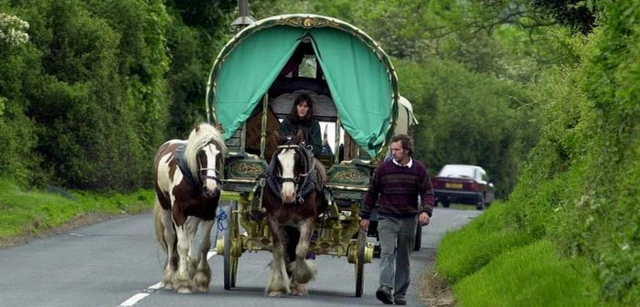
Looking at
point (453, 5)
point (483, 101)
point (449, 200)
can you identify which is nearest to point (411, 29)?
point (453, 5)

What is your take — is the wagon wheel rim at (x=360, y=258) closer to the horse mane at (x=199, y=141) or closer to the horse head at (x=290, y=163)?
the horse head at (x=290, y=163)

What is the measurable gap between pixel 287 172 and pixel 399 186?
4.27 ft

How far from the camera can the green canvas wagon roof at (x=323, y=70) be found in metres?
20.5

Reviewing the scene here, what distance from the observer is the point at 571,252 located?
16203 mm

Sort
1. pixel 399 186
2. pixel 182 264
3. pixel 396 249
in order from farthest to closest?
pixel 182 264 < pixel 396 249 < pixel 399 186

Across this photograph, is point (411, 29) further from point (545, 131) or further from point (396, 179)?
point (396, 179)

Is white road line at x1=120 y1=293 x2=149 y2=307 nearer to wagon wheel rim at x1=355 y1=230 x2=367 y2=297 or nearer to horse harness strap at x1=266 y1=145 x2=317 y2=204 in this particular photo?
horse harness strap at x1=266 y1=145 x2=317 y2=204

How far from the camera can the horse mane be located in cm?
1919

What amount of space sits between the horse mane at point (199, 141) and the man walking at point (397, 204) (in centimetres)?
198

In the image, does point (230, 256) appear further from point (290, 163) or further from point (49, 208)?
point (49, 208)

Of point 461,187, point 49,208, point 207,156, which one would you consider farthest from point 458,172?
point 207,156

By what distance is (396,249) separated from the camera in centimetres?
1867

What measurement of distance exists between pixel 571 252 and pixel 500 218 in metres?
11.4

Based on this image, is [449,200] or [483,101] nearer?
[449,200]
